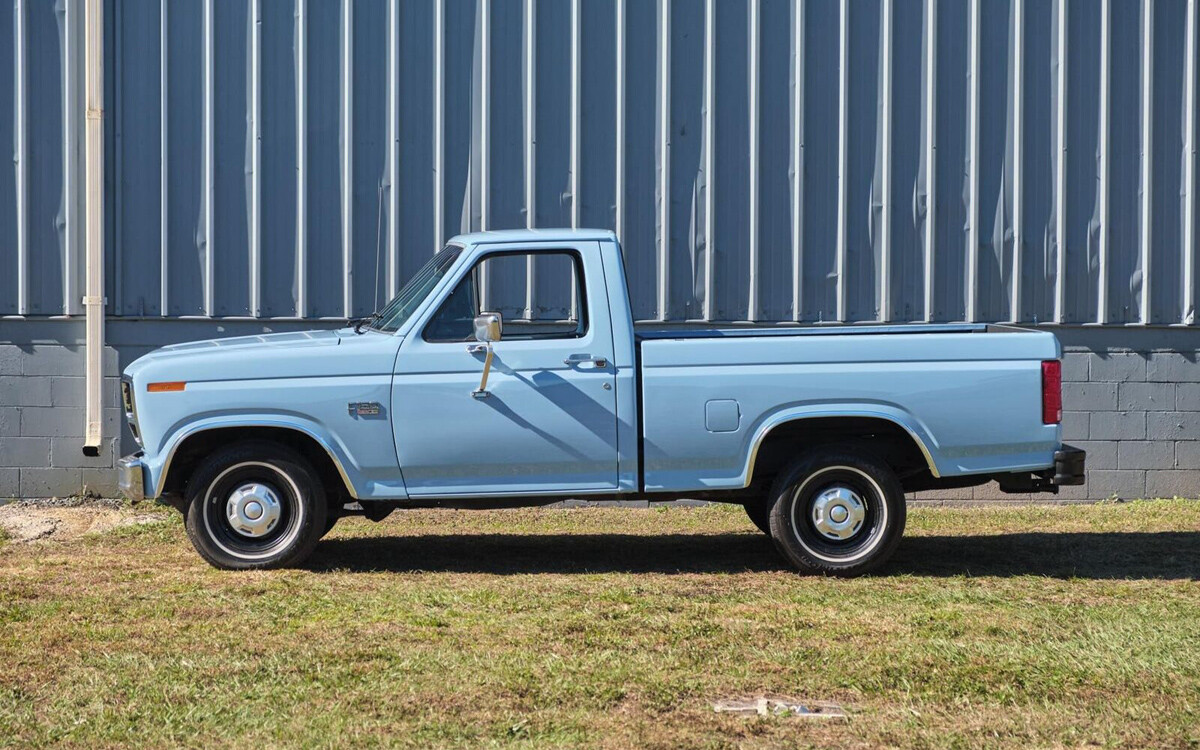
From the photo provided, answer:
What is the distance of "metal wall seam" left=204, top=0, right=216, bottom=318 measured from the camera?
11.8 meters

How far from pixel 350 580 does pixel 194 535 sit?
97cm

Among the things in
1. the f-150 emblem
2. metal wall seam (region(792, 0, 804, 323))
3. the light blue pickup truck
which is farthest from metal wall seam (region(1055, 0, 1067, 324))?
the f-150 emblem

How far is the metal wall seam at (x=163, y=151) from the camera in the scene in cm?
1183

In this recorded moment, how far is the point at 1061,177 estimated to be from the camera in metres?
12.1

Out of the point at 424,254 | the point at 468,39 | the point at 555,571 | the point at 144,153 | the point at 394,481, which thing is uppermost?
the point at 468,39

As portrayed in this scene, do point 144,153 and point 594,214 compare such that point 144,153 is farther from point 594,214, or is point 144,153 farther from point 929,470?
point 929,470

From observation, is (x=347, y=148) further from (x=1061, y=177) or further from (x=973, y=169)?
(x=1061, y=177)

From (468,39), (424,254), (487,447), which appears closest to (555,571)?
(487,447)

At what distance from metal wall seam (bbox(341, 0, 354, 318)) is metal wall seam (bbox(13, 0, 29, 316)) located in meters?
2.50

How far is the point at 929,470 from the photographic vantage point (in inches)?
343

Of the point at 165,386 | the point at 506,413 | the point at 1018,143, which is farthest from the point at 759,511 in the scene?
the point at 1018,143

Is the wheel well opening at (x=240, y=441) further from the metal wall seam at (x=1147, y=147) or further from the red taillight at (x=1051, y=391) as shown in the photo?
the metal wall seam at (x=1147, y=147)

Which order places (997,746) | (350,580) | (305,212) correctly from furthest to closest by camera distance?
(305,212)
(350,580)
(997,746)

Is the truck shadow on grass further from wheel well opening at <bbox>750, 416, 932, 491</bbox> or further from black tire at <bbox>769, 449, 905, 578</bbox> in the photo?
wheel well opening at <bbox>750, 416, 932, 491</bbox>
